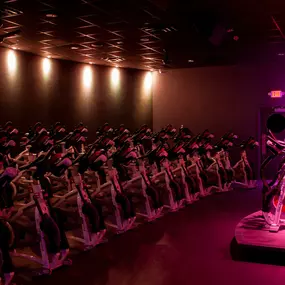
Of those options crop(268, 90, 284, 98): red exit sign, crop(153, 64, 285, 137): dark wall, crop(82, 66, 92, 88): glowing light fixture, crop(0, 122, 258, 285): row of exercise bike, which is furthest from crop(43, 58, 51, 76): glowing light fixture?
crop(268, 90, 284, 98): red exit sign

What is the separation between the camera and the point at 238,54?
10.1 m

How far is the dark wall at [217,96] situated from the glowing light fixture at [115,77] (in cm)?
138

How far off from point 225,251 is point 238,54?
6.05 metres

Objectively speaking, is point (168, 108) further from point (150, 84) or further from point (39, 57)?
point (39, 57)

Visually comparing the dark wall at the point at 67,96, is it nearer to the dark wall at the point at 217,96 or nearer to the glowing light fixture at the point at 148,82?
the glowing light fixture at the point at 148,82

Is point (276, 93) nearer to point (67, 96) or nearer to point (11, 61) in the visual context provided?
point (67, 96)

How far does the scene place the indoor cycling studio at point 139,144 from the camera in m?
4.50

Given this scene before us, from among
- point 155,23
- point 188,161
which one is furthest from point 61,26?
point 188,161

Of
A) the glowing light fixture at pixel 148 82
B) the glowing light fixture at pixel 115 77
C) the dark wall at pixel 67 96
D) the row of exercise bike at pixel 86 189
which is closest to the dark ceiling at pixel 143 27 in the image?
the dark wall at pixel 67 96

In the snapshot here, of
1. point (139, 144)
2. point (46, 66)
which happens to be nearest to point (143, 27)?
point (139, 144)

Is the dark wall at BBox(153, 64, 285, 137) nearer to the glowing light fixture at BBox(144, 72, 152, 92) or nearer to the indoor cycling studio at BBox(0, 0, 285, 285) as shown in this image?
the indoor cycling studio at BBox(0, 0, 285, 285)

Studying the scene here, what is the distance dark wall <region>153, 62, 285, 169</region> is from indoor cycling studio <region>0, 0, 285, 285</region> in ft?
0.10

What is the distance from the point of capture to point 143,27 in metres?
7.17

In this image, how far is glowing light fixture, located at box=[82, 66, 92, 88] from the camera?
11.5 m
